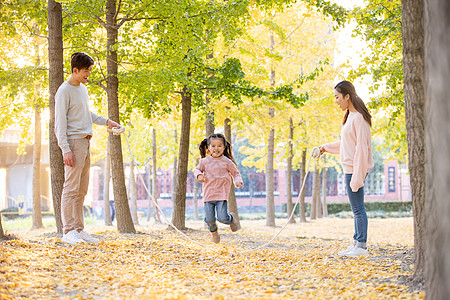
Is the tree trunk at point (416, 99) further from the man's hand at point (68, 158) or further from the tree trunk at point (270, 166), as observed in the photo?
the tree trunk at point (270, 166)

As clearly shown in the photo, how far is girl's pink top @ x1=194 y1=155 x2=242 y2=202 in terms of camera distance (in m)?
7.21

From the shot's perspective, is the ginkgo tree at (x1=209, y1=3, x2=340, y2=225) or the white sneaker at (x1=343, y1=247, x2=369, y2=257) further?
the ginkgo tree at (x1=209, y1=3, x2=340, y2=225)

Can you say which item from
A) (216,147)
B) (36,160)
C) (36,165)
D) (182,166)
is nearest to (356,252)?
(216,147)

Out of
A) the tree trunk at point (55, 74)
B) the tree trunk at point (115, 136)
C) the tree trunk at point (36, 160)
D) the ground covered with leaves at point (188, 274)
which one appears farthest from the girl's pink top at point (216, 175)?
the tree trunk at point (36, 160)

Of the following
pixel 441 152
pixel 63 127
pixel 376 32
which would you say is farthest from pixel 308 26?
pixel 441 152

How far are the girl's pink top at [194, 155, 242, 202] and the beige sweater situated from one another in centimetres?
177

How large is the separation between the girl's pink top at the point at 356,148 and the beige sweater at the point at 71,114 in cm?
313

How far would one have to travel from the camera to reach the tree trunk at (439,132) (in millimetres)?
2572

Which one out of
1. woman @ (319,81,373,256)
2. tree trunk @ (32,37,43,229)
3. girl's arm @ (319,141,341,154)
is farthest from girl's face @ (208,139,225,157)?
tree trunk @ (32,37,43,229)

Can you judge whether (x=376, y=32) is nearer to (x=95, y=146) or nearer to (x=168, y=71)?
(x=168, y=71)

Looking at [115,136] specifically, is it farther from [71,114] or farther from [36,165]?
[36,165]

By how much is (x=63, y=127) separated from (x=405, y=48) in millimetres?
3939

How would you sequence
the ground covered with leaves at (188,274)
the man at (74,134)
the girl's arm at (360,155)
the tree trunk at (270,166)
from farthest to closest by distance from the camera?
the tree trunk at (270,166), the man at (74,134), the girl's arm at (360,155), the ground covered with leaves at (188,274)

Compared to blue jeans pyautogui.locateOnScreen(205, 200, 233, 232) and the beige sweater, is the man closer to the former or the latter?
the beige sweater
